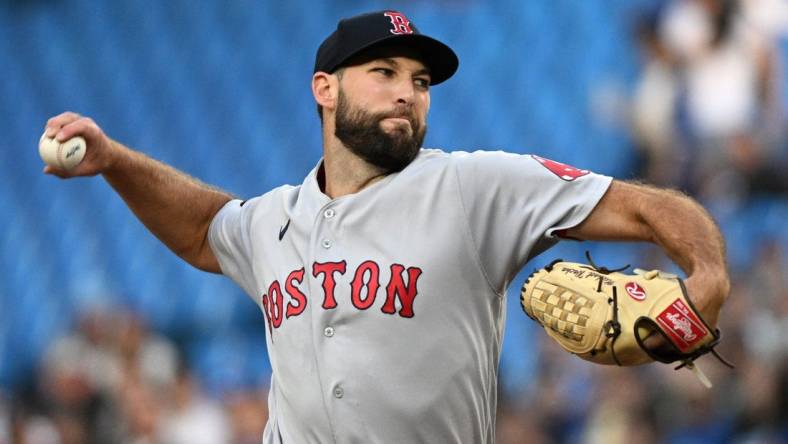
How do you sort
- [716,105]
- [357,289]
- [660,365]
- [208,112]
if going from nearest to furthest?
[357,289] < [660,365] < [716,105] < [208,112]

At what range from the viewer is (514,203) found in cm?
272

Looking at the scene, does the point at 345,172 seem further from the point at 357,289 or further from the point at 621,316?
the point at 621,316

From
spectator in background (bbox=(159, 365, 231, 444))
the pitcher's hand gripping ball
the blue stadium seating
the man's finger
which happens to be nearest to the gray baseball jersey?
the pitcher's hand gripping ball

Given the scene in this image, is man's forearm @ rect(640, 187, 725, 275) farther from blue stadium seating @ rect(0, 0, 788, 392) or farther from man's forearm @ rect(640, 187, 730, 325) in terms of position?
blue stadium seating @ rect(0, 0, 788, 392)

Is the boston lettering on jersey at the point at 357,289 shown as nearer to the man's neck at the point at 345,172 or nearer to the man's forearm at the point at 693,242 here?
the man's neck at the point at 345,172

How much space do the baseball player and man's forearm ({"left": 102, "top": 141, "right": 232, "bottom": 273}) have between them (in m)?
0.13

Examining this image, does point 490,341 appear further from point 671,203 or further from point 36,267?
point 36,267

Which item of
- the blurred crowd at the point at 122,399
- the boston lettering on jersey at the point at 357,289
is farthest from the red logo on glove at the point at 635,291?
the blurred crowd at the point at 122,399

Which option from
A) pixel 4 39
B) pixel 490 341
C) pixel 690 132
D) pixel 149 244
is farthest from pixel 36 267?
pixel 490 341

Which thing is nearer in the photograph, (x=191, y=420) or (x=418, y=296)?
(x=418, y=296)

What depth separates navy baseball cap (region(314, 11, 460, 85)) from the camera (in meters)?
2.90

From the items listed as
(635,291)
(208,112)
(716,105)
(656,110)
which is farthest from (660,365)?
(208,112)

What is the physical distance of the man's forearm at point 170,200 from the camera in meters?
3.19

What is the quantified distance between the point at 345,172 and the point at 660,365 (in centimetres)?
279
